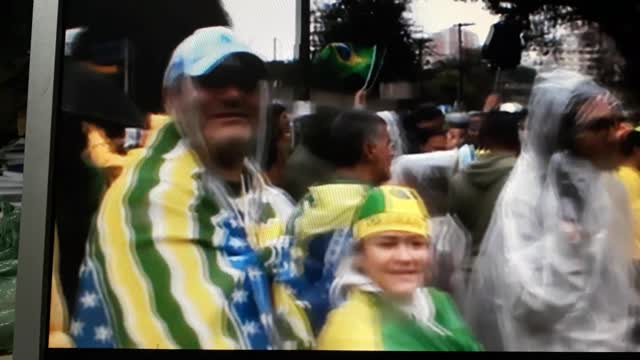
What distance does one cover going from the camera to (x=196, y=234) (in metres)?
2.02

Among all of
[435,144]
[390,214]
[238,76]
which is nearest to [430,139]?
[435,144]

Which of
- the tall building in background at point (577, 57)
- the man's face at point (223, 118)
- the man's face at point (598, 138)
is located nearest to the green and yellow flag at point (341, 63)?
the man's face at point (223, 118)

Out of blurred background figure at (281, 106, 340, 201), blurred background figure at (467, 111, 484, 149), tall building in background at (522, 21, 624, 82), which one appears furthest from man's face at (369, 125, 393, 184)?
tall building in background at (522, 21, 624, 82)

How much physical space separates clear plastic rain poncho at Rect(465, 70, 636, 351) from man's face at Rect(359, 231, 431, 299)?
159 millimetres

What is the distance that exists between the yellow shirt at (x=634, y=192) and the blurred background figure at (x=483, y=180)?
0.34 meters

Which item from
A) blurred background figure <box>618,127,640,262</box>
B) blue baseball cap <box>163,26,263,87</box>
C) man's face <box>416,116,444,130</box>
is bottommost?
blurred background figure <box>618,127,640,262</box>

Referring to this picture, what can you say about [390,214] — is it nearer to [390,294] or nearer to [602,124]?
[390,294]

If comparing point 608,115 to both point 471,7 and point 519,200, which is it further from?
point 471,7

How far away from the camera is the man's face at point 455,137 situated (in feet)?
6.70

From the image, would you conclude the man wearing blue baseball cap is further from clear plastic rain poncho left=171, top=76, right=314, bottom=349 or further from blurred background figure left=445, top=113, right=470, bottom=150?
blurred background figure left=445, top=113, right=470, bottom=150

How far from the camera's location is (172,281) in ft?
6.59

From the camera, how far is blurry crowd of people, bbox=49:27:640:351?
2.00m

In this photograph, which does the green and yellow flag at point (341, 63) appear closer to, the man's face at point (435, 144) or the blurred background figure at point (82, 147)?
the man's face at point (435, 144)

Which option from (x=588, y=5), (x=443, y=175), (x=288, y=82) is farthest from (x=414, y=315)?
(x=588, y=5)
